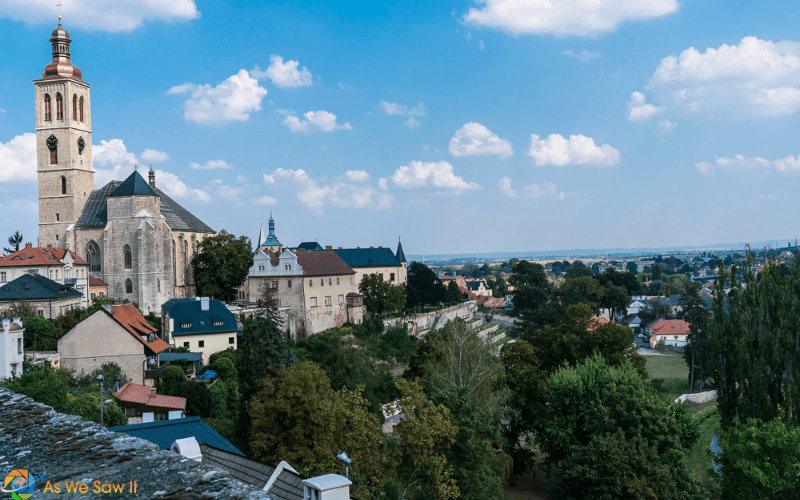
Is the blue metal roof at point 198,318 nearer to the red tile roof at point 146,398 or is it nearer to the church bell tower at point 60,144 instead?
the red tile roof at point 146,398

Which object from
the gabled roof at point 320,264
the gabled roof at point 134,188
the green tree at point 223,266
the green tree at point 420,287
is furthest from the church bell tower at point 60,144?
the green tree at point 420,287

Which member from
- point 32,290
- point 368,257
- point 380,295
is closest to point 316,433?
point 32,290

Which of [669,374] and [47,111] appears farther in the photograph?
[669,374]

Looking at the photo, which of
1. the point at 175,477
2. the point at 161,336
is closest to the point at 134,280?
the point at 161,336

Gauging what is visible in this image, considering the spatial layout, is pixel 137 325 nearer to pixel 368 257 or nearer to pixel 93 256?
pixel 93 256

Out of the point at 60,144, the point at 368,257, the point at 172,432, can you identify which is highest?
the point at 60,144

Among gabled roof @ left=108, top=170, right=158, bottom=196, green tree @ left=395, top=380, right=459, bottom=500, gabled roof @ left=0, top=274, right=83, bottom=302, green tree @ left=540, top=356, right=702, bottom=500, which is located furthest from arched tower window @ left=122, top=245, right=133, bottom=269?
green tree @ left=540, top=356, right=702, bottom=500

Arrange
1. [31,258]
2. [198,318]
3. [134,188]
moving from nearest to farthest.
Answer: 1. [198,318]
2. [31,258]
3. [134,188]

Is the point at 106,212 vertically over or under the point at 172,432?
over
